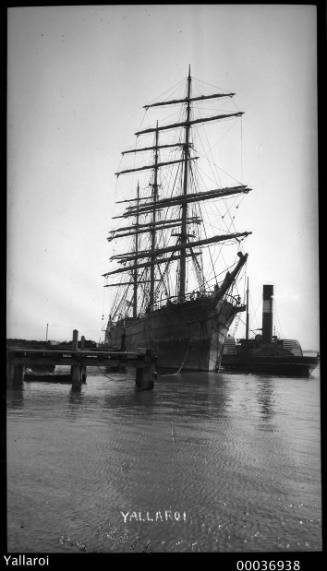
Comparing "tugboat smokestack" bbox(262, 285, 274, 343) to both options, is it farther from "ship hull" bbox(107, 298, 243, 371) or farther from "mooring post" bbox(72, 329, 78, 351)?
"mooring post" bbox(72, 329, 78, 351)

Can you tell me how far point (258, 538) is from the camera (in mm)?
6508

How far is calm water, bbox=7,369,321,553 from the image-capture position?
6.50 m

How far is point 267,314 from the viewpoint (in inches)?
2457

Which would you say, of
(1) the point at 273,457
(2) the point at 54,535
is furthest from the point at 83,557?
(1) the point at 273,457

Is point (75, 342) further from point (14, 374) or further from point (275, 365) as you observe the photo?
point (275, 365)

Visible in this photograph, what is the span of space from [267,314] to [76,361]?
142 feet

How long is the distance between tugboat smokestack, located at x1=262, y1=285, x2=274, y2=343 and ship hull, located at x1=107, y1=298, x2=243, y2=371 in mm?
12852

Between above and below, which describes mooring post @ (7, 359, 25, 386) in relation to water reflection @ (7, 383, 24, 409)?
above

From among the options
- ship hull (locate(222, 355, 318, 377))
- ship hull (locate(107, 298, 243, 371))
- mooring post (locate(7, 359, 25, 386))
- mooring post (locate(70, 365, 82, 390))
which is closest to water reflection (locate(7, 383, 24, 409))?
mooring post (locate(7, 359, 25, 386))

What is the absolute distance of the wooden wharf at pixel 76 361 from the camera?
21.1 m

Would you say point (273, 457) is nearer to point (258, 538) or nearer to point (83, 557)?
point (258, 538)

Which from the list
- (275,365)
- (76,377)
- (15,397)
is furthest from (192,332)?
(15,397)

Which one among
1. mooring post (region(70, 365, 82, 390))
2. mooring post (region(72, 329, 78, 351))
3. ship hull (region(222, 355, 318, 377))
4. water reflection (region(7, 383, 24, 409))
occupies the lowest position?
ship hull (region(222, 355, 318, 377))

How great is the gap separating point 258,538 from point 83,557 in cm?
209
